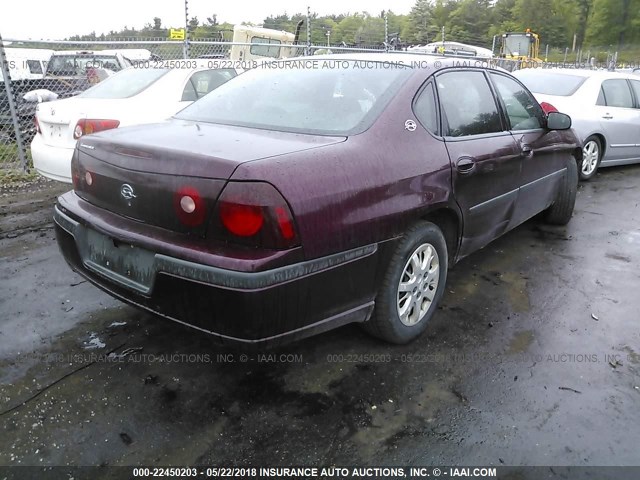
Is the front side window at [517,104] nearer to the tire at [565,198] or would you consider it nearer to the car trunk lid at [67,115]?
the tire at [565,198]

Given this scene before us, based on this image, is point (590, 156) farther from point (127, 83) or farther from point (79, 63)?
point (79, 63)

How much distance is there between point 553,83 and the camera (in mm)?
7488

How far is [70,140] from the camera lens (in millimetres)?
5066

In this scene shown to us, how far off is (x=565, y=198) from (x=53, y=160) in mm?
4992

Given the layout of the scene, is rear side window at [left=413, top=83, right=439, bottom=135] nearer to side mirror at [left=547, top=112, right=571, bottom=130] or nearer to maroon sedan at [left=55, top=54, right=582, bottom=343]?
maroon sedan at [left=55, top=54, right=582, bottom=343]

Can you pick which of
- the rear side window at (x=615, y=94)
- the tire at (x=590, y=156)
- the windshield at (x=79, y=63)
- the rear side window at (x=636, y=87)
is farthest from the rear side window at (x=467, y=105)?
the windshield at (x=79, y=63)

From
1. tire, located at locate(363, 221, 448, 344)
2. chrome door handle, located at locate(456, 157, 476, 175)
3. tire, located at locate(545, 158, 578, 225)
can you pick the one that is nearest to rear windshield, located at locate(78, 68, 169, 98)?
chrome door handle, located at locate(456, 157, 476, 175)

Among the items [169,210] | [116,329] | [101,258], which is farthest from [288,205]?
[116,329]

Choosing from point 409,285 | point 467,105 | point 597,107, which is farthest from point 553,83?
point 409,285

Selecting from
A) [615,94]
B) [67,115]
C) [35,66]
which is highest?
[35,66]

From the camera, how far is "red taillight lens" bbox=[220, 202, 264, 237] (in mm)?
2031

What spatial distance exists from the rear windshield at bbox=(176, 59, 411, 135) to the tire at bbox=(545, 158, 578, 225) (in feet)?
8.40

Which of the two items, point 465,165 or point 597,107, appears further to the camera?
point 597,107

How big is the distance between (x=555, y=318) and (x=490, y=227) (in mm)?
729
